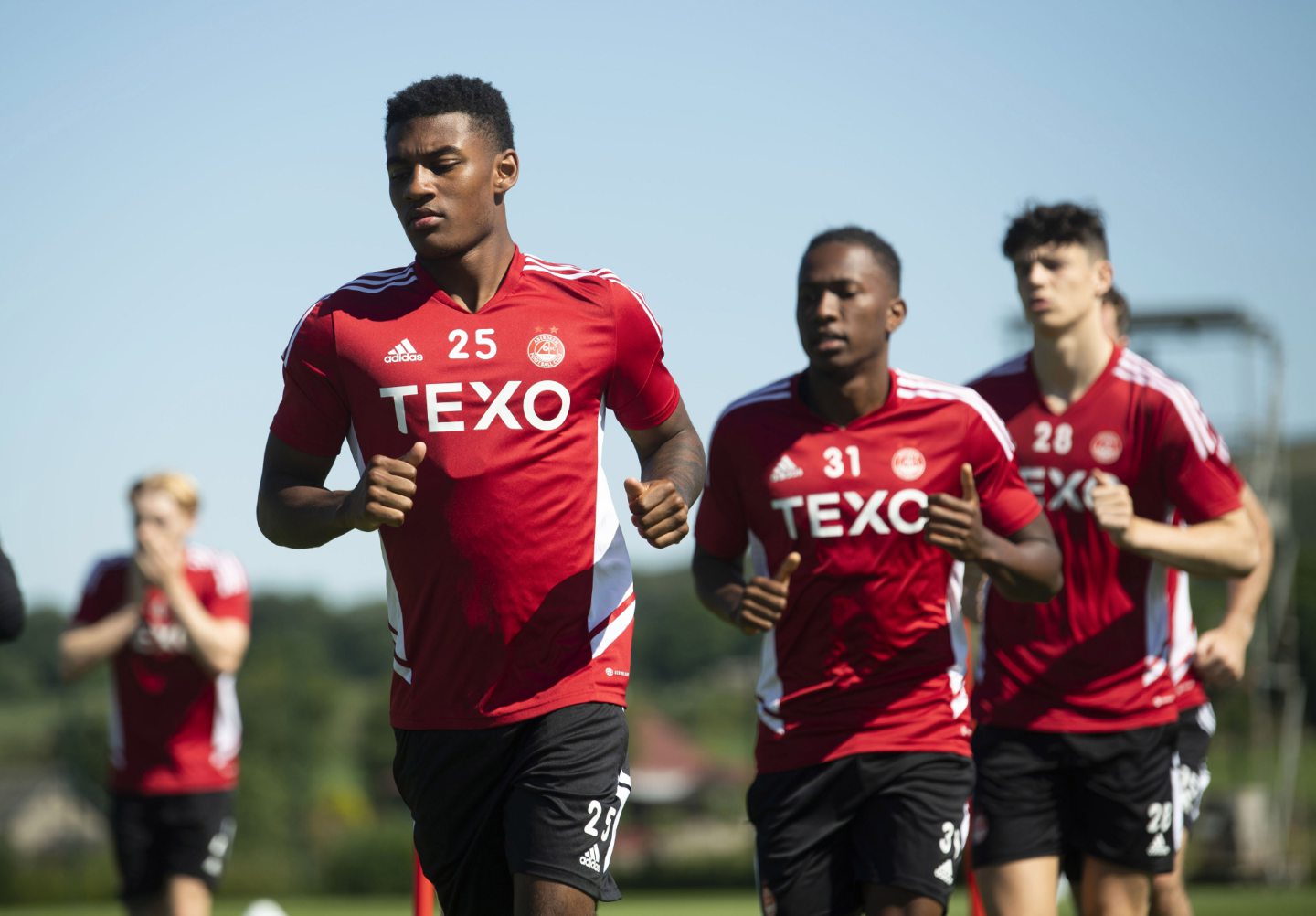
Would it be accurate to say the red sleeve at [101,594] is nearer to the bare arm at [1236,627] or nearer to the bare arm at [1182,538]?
the bare arm at [1182,538]

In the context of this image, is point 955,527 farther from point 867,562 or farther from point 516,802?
point 516,802

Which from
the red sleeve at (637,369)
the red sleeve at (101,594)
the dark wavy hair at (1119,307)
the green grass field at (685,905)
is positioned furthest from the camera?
the green grass field at (685,905)

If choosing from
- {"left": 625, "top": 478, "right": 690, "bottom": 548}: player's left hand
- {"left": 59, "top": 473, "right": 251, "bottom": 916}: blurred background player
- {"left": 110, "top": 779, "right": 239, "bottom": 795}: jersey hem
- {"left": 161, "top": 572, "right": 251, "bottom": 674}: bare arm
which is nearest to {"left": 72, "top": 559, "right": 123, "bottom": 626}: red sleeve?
{"left": 59, "top": 473, "right": 251, "bottom": 916}: blurred background player

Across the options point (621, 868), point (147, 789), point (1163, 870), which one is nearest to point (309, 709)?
point (621, 868)

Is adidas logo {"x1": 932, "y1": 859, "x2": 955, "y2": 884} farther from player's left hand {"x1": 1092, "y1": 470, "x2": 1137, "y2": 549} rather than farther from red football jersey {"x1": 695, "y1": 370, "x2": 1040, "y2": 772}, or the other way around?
player's left hand {"x1": 1092, "y1": 470, "x2": 1137, "y2": 549}

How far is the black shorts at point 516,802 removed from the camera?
3.96 meters

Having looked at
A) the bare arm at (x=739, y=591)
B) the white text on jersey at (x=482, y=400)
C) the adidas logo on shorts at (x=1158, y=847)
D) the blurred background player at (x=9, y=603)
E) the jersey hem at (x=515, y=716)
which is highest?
the white text on jersey at (x=482, y=400)

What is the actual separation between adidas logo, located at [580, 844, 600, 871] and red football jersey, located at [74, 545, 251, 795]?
16.1 ft

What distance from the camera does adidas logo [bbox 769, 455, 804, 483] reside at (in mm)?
5137

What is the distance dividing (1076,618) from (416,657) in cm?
275

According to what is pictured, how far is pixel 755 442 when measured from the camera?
5.28 m

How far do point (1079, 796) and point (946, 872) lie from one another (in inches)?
50.4

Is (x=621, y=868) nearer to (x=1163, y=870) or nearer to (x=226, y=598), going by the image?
(x=226, y=598)

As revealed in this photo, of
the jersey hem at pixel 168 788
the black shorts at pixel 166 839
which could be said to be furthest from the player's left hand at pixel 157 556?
the black shorts at pixel 166 839
